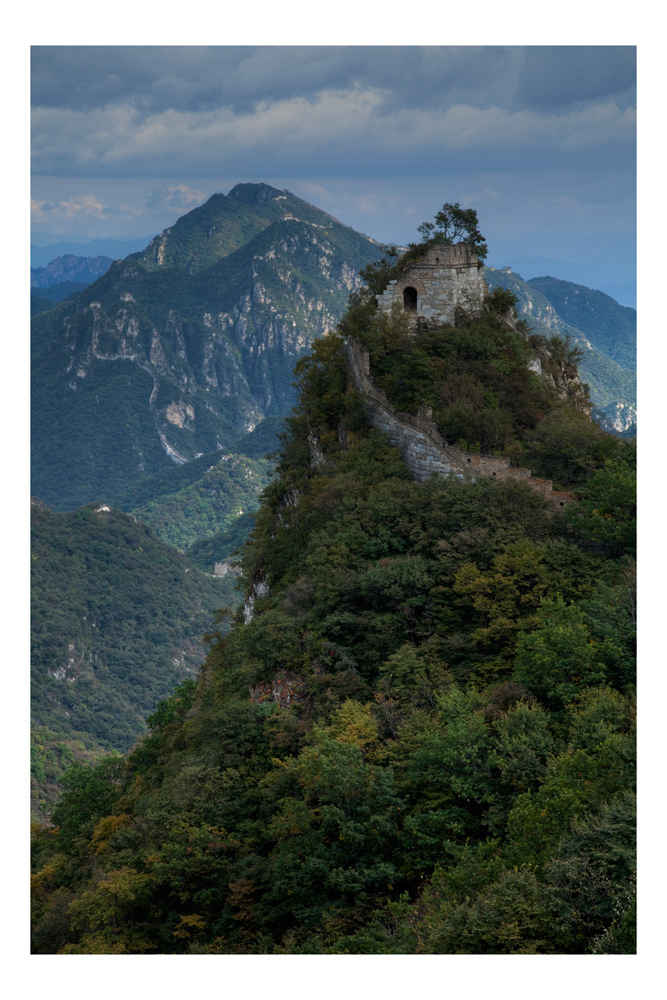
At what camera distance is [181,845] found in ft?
60.2

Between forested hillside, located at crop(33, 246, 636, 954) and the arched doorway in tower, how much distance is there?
412cm

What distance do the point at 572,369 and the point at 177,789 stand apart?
87.6 ft

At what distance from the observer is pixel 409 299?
36.2 meters

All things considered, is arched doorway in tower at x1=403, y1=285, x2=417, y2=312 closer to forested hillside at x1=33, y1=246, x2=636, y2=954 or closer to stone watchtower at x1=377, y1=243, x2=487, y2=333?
stone watchtower at x1=377, y1=243, x2=487, y2=333

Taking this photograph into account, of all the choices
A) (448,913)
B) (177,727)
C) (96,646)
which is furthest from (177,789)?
(96,646)

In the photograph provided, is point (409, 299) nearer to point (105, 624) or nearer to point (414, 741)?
point (414, 741)

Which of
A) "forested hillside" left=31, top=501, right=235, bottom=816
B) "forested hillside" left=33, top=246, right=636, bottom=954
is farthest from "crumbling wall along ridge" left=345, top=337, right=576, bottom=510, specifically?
"forested hillside" left=31, top=501, right=235, bottom=816

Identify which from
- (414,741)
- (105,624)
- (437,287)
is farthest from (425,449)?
(105,624)

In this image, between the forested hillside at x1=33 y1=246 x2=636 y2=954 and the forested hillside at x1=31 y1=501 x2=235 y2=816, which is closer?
the forested hillside at x1=33 y1=246 x2=636 y2=954

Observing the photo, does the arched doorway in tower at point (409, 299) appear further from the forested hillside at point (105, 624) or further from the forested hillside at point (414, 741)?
the forested hillside at point (105, 624)

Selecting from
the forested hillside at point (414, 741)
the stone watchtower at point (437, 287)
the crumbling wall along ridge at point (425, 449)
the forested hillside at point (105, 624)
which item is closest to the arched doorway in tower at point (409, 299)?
the stone watchtower at point (437, 287)

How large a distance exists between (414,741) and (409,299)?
22.9 m

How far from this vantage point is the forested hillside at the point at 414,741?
44.3 feet

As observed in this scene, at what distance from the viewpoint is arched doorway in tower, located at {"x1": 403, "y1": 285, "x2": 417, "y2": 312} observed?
3600 cm
